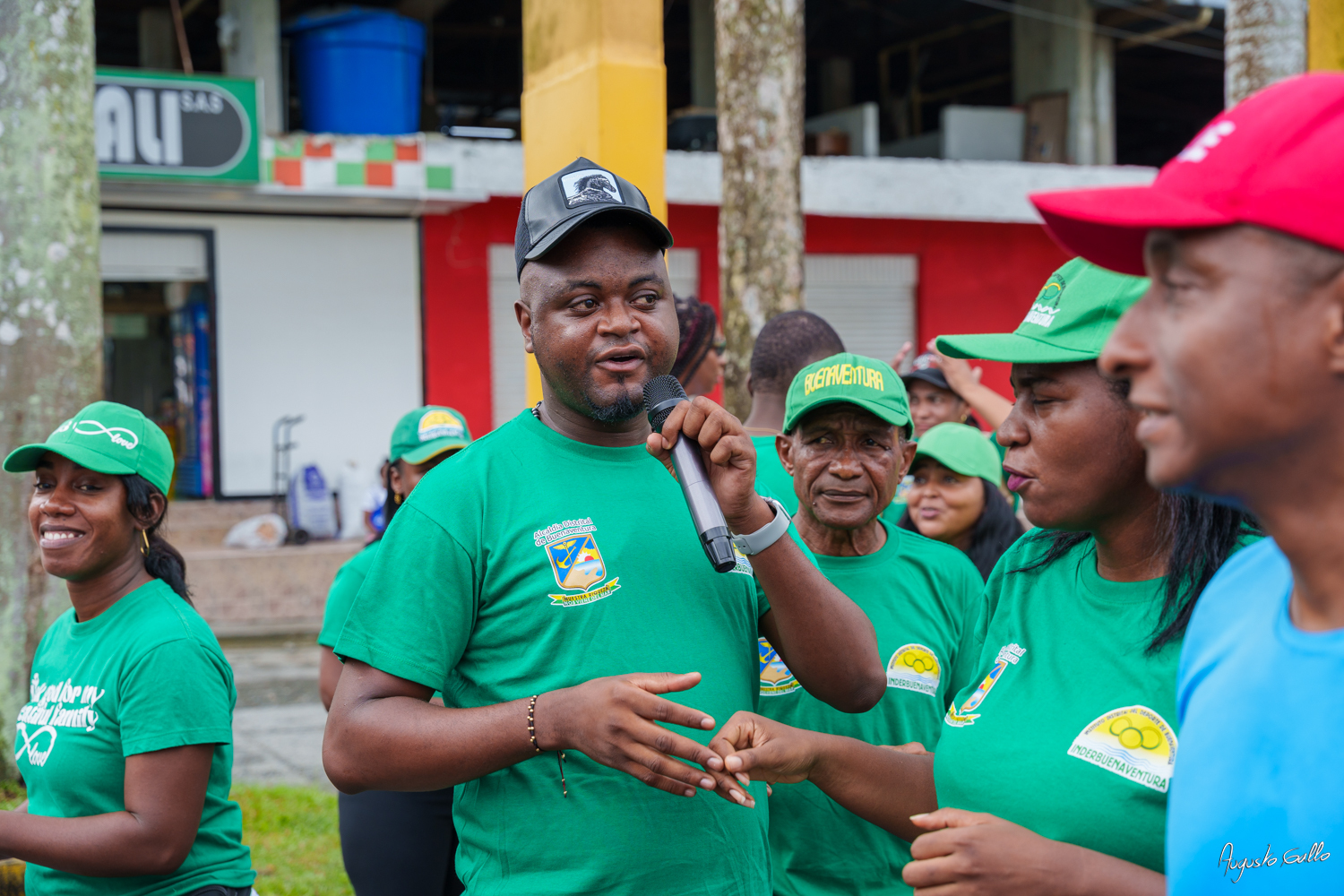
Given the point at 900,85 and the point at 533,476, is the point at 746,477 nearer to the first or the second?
the point at 533,476

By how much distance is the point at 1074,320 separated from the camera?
6.11ft

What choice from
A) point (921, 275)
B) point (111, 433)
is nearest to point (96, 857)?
point (111, 433)

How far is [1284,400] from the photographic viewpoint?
3.73 feet

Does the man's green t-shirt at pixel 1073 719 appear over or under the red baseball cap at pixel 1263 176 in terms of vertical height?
under

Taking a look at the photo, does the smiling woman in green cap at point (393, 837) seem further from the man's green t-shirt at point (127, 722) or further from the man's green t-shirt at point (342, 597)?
the man's green t-shirt at point (127, 722)

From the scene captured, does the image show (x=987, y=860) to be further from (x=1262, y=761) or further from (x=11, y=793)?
(x=11, y=793)

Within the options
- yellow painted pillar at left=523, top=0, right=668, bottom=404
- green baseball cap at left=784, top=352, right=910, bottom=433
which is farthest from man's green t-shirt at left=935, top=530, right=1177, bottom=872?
yellow painted pillar at left=523, top=0, right=668, bottom=404

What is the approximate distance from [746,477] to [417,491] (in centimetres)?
58

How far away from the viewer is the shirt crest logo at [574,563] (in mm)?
2043

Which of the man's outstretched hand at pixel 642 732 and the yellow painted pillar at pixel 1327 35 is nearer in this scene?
the man's outstretched hand at pixel 642 732

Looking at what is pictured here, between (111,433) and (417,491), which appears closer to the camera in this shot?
(417,491)

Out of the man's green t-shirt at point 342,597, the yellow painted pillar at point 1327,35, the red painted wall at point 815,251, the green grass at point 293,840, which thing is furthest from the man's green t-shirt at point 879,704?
the red painted wall at point 815,251

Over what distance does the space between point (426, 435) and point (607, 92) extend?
7.26ft

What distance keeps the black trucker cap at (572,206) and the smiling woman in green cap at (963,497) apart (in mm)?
2374
